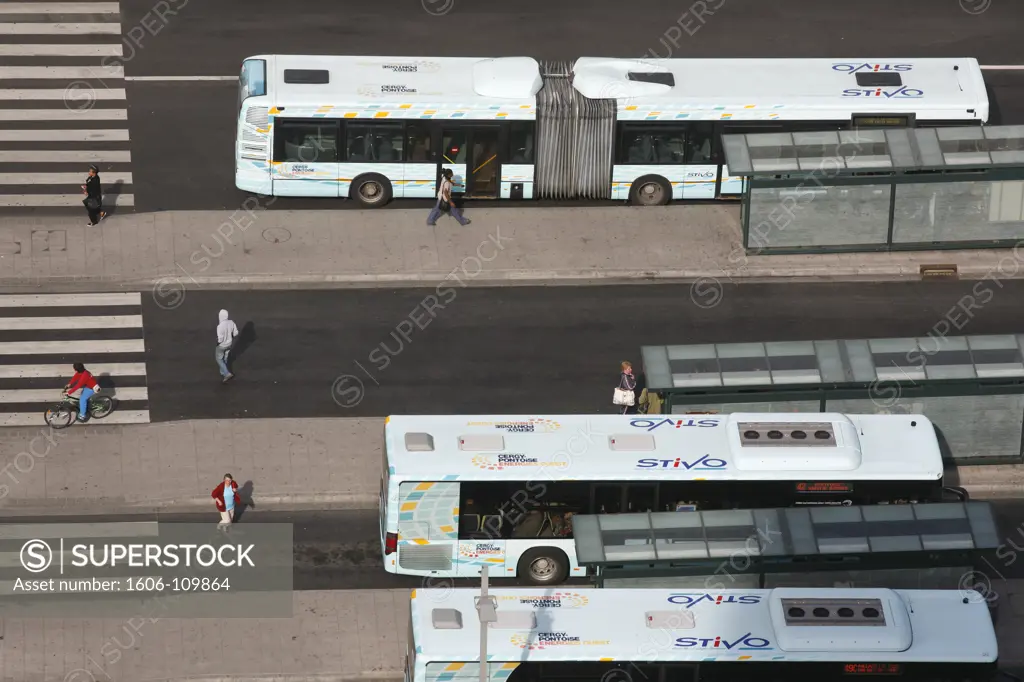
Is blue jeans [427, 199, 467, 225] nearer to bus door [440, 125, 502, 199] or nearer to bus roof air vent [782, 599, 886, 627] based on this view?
bus door [440, 125, 502, 199]

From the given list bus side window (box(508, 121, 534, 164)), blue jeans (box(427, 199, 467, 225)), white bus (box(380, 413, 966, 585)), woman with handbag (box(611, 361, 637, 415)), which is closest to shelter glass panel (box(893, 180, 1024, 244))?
bus side window (box(508, 121, 534, 164))

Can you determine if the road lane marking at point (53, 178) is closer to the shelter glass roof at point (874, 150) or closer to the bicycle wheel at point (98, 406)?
the bicycle wheel at point (98, 406)

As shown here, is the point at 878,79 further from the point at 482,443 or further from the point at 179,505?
the point at 179,505

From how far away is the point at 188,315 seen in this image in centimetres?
4366

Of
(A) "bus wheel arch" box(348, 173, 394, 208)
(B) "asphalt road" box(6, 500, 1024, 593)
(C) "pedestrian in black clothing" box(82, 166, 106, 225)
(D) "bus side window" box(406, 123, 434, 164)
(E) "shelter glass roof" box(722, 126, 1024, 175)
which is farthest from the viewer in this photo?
(A) "bus wheel arch" box(348, 173, 394, 208)

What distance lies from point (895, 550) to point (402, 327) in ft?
46.6

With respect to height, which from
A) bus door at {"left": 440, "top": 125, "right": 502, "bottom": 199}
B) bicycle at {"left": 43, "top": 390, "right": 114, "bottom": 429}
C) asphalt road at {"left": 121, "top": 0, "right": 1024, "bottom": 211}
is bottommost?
bicycle at {"left": 43, "top": 390, "right": 114, "bottom": 429}

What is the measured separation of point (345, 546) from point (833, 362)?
434 inches

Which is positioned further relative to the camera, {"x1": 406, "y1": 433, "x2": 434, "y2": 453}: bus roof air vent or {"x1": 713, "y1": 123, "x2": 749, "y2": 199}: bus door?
{"x1": 713, "y1": 123, "x2": 749, "y2": 199}: bus door

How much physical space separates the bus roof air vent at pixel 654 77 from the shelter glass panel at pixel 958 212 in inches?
249

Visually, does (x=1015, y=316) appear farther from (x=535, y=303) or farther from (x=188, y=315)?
(x=188, y=315)

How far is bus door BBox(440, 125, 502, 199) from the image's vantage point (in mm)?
46062

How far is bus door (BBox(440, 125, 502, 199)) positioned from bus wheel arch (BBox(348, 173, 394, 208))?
5.34 feet

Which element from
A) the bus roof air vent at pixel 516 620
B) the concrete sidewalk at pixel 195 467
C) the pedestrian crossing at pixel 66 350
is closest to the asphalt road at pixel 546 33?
the pedestrian crossing at pixel 66 350
